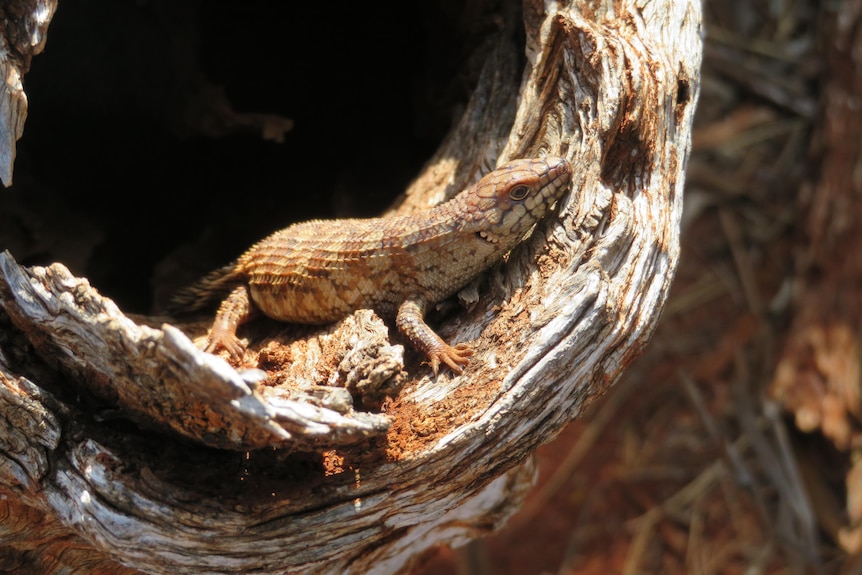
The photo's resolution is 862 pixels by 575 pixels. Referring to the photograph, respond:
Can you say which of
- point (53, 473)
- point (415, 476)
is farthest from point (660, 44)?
point (53, 473)

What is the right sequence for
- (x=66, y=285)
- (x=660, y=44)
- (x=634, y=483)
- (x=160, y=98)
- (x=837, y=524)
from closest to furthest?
(x=66, y=285) → (x=660, y=44) → (x=160, y=98) → (x=837, y=524) → (x=634, y=483)

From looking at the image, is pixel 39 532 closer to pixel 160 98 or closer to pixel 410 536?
pixel 410 536

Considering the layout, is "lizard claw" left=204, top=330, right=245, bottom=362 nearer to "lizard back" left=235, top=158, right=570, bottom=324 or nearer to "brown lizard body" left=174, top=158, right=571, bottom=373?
"brown lizard body" left=174, top=158, right=571, bottom=373

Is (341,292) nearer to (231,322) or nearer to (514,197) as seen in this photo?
(231,322)

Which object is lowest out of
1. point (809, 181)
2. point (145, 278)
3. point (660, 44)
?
point (660, 44)

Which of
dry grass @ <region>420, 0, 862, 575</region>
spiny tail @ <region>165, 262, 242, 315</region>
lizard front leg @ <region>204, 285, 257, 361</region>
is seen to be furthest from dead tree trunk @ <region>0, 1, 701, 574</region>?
dry grass @ <region>420, 0, 862, 575</region>

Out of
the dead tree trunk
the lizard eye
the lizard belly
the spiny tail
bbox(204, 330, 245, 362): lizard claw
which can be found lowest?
the dead tree trunk
